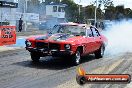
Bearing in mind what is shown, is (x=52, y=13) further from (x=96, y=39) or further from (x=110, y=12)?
(x=96, y=39)

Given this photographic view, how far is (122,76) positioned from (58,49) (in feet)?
27.4

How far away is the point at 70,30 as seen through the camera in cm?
1266

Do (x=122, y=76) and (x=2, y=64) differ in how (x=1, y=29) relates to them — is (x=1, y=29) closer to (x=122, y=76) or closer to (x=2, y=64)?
(x=2, y=64)

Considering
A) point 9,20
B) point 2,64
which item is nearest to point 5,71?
point 2,64

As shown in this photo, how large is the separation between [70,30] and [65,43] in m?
1.74

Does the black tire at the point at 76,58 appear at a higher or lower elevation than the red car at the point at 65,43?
lower

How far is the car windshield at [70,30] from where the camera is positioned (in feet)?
41.2

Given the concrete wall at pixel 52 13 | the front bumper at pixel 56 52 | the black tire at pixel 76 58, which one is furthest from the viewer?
the concrete wall at pixel 52 13

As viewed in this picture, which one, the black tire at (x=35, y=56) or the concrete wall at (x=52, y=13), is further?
the concrete wall at (x=52, y=13)

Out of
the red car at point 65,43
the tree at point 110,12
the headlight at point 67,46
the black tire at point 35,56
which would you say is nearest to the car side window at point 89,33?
the red car at point 65,43

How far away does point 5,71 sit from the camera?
980 centimetres

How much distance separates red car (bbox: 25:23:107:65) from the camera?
435 inches

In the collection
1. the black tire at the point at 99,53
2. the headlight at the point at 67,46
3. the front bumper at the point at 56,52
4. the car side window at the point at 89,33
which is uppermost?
the car side window at the point at 89,33

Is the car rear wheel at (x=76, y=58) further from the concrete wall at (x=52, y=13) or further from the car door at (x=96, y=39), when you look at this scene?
the concrete wall at (x=52, y=13)
